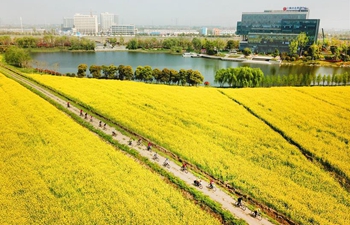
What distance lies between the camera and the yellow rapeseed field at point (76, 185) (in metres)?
14.0

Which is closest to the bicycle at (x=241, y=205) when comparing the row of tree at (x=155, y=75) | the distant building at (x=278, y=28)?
the row of tree at (x=155, y=75)

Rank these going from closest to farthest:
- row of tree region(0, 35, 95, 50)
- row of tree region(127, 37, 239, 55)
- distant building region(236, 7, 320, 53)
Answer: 1. distant building region(236, 7, 320, 53)
2. row of tree region(0, 35, 95, 50)
3. row of tree region(127, 37, 239, 55)

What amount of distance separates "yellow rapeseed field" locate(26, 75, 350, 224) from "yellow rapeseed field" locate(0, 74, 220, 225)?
412cm

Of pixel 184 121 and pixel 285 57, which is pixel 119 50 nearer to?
pixel 285 57

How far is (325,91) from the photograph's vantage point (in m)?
34.8

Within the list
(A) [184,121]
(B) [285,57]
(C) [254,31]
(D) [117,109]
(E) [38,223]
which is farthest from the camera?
(C) [254,31]

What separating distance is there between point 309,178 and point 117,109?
1823 centimetres

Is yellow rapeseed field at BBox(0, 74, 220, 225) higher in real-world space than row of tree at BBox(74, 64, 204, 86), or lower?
lower

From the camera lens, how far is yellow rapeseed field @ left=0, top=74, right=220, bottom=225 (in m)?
14.0

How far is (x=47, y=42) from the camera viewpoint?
110000 mm

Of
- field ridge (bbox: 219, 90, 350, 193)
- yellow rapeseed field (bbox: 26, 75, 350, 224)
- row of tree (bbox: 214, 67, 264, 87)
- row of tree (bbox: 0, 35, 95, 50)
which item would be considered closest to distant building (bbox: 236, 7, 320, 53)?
row of tree (bbox: 214, 67, 264, 87)

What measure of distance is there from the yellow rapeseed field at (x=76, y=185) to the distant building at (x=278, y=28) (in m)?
90.9

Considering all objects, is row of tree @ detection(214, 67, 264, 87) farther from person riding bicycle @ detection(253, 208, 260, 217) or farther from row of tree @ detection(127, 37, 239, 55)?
row of tree @ detection(127, 37, 239, 55)

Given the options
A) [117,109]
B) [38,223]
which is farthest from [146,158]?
[117,109]
